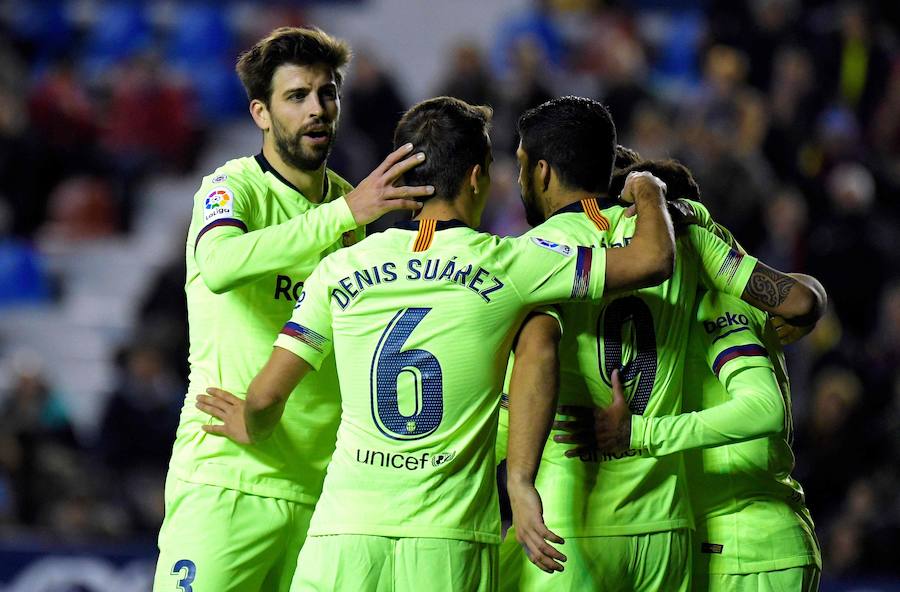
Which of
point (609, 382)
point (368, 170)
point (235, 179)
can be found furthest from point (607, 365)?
point (368, 170)

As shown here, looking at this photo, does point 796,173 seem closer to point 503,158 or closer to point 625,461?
point 503,158

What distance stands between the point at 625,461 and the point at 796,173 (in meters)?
7.15

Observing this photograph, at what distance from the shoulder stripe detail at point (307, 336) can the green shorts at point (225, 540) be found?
0.83 metres

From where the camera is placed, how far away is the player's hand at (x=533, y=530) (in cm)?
363

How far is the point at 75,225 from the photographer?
1327cm

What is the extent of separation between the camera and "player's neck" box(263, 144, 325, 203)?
15.5 feet

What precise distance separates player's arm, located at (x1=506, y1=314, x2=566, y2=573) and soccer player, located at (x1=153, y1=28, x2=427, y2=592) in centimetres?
72

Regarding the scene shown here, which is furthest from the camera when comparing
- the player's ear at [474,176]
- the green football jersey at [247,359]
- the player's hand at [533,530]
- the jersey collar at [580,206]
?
the green football jersey at [247,359]

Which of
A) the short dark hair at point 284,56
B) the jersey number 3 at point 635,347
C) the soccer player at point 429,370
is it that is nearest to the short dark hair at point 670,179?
the jersey number 3 at point 635,347

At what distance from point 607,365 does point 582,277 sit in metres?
0.42

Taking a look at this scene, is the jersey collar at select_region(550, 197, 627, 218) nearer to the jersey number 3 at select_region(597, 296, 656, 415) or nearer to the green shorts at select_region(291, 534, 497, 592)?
the jersey number 3 at select_region(597, 296, 656, 415)

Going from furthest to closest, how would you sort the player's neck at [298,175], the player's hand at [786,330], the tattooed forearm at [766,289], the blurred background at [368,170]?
the blurred background at [368,170] < the player's neck at [298,175] < the player's hand at [786,330] < the tattooed forearm at [766,289]

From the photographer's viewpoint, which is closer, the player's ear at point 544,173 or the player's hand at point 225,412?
the player's ear at point 544,173

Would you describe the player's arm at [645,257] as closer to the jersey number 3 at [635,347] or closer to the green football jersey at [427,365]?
the green football jersey at [427,365]
